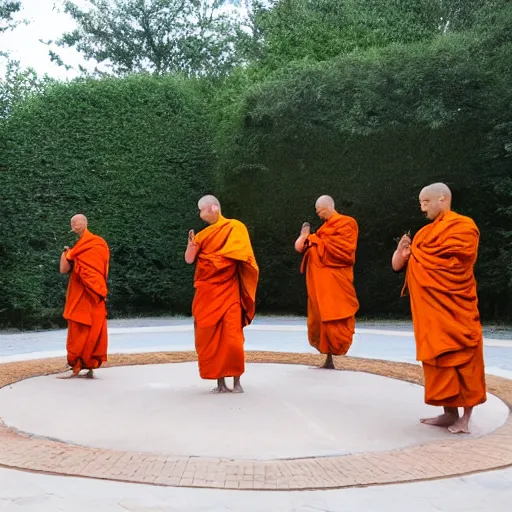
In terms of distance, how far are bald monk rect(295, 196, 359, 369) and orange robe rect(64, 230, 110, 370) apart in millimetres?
2365

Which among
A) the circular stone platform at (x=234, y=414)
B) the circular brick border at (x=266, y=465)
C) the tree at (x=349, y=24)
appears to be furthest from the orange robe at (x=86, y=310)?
the tree at (x=349, y=24)

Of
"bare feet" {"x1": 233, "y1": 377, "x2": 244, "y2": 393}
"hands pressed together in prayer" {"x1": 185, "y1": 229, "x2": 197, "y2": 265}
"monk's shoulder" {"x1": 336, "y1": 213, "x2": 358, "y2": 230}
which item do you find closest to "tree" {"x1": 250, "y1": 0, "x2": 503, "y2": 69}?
"monk's shoulder" {"x1": 336, "y1": 213, "x2": 358, "y2": 230}

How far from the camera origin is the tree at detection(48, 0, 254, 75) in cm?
2745

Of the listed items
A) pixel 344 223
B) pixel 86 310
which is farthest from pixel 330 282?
pixel 86 310

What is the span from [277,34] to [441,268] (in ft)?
50.9

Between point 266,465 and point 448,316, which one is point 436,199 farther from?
point 266,465

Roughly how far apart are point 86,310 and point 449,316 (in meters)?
4.18

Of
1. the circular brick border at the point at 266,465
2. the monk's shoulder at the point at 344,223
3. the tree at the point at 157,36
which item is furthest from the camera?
the tree at the point at 157,36

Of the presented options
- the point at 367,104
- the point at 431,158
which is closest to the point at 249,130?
the point at 367,104

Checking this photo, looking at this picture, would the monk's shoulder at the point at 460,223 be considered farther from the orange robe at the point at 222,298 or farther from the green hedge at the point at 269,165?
the green hedge at the point at 269,165

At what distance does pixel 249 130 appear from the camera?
55.4 ft

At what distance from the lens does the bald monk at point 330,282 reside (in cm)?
869

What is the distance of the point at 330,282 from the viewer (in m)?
8.79

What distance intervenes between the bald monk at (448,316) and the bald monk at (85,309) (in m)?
3.81
